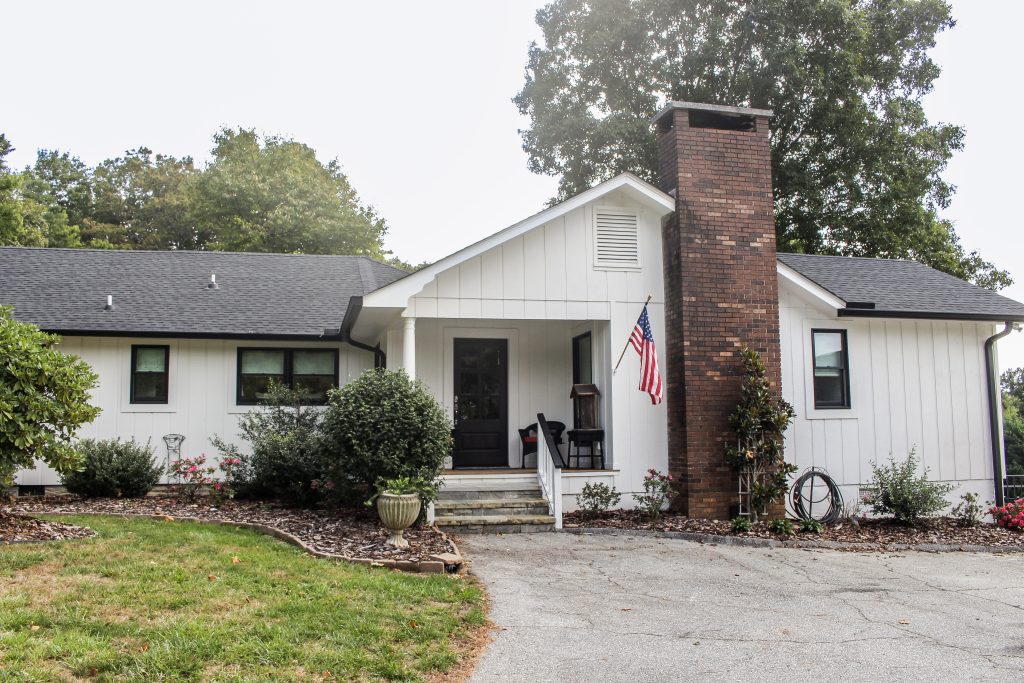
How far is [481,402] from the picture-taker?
12641mm

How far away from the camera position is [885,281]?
45.9 feet

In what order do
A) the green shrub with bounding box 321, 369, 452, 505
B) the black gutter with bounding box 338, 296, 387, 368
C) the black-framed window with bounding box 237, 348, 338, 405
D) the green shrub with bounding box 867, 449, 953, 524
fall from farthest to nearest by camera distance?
the black-framed window with bounding box 237, 348, 338, 405
the green shrub with bounding box 867, 449, 953, 524
the black gutter with bounding box 338, 296, 387, 368
the green shrub with bounding box 321, 369, 452, 505

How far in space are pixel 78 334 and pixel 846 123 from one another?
20.5 metres

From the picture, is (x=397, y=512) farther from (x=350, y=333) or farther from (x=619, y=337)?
(x=350, y=333)

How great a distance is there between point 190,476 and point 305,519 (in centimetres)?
358

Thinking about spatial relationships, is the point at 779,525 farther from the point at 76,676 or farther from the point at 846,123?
the point at 846,123

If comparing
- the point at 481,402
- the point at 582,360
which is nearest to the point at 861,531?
the point at 582,360

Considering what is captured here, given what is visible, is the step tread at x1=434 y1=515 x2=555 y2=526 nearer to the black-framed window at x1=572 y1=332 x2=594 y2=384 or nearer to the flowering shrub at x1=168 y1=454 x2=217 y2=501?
the black-framed window at x1=572 y1=332 x2=594 y2=384

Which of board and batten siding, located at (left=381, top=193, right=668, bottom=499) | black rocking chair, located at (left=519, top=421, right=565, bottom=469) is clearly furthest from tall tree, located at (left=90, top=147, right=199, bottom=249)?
board and batten siding, located at (left=381, top=193, right=668, bottom=499)

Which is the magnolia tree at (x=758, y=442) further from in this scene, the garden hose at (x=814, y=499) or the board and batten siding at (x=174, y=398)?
the board and batten siding at (x=174, y=398)

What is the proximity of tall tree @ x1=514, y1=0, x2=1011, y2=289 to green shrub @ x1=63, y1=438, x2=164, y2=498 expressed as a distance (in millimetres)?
16470

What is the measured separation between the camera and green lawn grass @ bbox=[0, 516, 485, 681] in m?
4.26

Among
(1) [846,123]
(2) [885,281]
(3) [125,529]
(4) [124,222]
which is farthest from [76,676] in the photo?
(4) [124,222]

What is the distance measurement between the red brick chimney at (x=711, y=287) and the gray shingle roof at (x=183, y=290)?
5.77 meters
